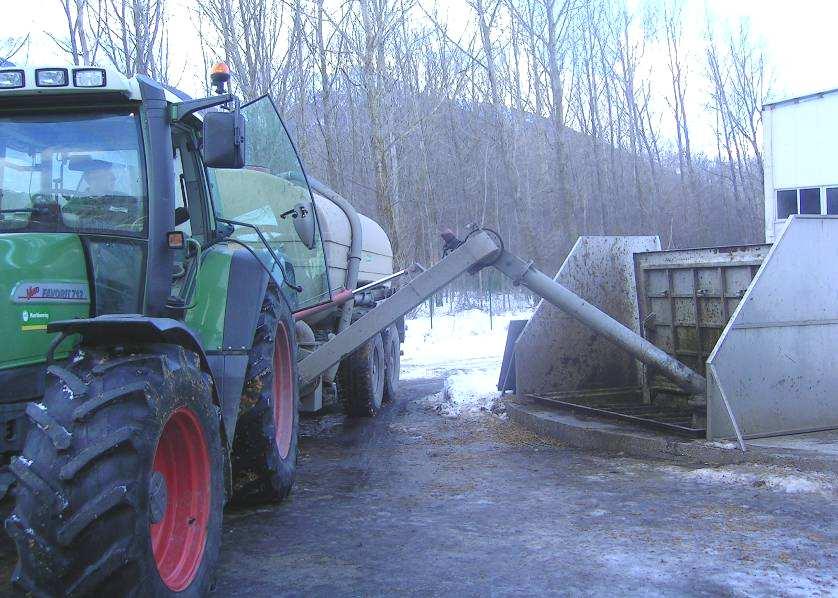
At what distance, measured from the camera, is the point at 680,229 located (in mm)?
38125

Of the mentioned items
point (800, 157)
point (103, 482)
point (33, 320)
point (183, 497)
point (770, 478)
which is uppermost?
point (800, 157)

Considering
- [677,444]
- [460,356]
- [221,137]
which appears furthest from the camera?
[460,356]

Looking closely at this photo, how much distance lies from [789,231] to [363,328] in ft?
13.1

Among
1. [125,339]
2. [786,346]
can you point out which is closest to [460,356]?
[786,346]

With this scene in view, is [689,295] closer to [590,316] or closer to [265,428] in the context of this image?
[590,316]

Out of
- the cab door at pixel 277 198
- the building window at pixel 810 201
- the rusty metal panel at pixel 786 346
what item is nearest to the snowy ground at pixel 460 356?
the rusty metal panel at pixel 786 346

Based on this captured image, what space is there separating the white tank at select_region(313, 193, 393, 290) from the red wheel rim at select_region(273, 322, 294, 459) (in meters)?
2.02

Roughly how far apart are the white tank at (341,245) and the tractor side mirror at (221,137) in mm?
3379

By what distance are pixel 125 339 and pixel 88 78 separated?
1.34 meters

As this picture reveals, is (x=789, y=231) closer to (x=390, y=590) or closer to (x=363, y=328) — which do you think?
(x=363, y=328)

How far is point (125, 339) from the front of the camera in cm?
348

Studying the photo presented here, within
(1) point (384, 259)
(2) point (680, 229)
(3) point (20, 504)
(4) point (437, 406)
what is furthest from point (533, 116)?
(3) point (20, 504)

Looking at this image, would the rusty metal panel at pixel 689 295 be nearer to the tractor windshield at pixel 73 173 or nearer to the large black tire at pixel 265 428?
the large black tire at pixel 265 428

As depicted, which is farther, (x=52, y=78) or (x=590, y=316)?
(x=590, y=316)
